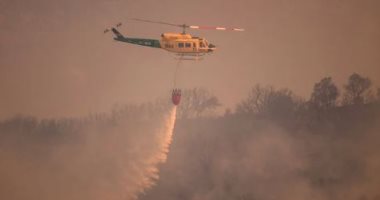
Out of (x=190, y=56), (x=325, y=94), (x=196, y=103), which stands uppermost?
(x=190, y=56)

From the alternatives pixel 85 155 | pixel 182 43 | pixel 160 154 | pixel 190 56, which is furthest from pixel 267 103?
pixel 85 155

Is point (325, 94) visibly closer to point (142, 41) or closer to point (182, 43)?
point (182, 43)

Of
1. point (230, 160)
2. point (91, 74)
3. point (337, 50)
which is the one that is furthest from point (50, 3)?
point (337, 50)

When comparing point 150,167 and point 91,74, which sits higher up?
point 91,74

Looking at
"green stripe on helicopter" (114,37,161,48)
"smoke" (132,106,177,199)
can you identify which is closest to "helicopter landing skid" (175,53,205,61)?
"green stripe on helicopter" (114,37,161,48)

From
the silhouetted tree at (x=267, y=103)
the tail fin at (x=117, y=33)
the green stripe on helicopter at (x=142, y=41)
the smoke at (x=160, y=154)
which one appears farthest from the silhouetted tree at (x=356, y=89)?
the tail fin at (x=117, y=33)

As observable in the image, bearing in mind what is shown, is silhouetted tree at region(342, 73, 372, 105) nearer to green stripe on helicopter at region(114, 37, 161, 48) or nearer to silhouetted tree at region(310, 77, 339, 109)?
silhouetted tree at region(310, 77, 339, 109)

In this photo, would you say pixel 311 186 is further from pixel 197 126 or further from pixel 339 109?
pixel 197 126

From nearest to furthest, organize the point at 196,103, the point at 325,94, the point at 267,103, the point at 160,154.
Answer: the point at 160,154, the point at 196,103, the point at 267,103, the point at 325,94
